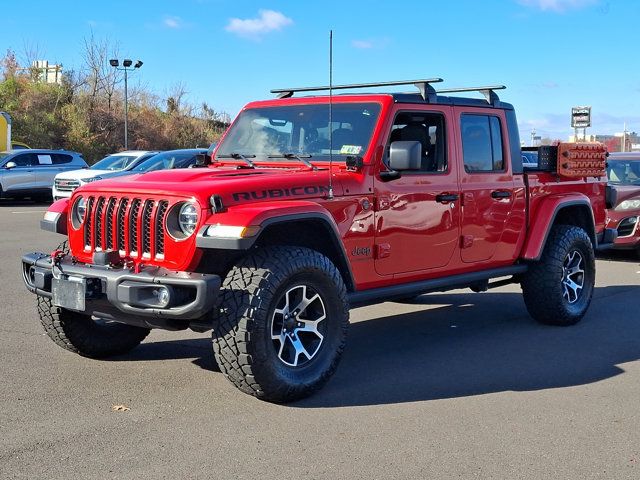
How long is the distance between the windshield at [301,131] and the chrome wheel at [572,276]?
2.69 metres

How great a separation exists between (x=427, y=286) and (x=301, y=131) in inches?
61.8

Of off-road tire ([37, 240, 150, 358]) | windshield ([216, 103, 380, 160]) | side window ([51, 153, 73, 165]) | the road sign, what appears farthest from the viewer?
side window ([51, 153, 73, 165])

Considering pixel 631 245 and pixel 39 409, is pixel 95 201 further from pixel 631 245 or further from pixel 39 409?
pixel 631 245

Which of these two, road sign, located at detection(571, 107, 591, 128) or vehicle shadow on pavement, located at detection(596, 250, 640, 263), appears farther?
road sign, located at detection(571, 107, 591, 128)

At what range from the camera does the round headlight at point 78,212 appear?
546cm

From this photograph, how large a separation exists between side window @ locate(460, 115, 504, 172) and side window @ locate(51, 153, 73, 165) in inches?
759

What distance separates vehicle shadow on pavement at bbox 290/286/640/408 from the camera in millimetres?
5332

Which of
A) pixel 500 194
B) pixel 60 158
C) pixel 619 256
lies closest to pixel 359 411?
pixel 500 194

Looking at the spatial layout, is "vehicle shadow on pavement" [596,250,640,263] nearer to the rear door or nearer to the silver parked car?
the rear door

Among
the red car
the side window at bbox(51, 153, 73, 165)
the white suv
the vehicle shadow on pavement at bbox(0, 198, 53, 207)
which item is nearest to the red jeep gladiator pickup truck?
the red car

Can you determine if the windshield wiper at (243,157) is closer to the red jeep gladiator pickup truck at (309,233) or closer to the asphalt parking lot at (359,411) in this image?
the red jeep gladiator pickup truck at (309,233)

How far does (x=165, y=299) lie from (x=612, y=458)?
8.57 ft

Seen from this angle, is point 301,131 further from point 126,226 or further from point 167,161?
point 167,161

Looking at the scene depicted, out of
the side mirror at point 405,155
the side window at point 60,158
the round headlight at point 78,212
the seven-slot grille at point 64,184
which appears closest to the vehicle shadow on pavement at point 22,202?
the side window at point 60,158
